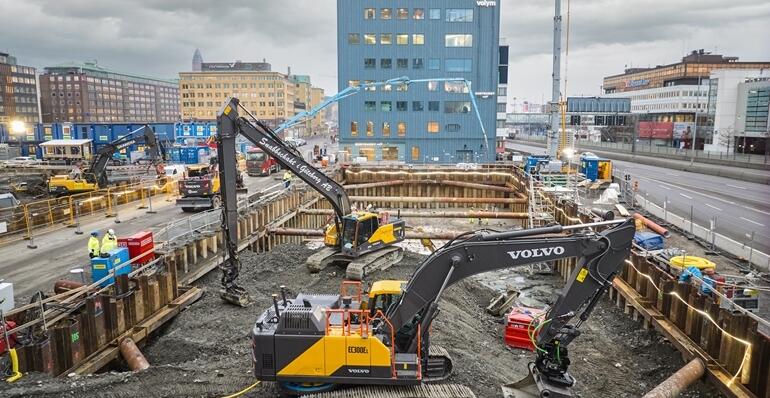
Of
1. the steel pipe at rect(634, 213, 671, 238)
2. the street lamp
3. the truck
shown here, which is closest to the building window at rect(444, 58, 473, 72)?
the truck

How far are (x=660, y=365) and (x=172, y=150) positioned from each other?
57016mm

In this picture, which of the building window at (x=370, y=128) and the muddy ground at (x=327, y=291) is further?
the building window at (x=370, y=128)

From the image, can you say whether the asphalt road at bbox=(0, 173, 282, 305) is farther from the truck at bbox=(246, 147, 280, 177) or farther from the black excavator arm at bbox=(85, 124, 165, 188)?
the truck at bbox=(246, 147, 280, 177)

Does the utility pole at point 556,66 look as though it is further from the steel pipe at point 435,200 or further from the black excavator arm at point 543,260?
the black excavator arm at point 543,260

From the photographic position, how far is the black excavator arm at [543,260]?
34.7 feet

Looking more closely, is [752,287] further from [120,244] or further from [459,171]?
[459,171]

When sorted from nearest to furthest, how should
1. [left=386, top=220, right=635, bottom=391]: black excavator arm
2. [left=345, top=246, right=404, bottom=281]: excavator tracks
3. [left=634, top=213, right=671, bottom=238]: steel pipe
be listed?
[left=386, top=220, right=635, bottom=391]: black excavator arm < [left=345, top=246, right=404, bottom=281]: excavator tracks < [left=634, top=213, right=671, bottom=238]: steel pipe

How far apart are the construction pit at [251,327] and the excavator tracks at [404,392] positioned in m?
1.17

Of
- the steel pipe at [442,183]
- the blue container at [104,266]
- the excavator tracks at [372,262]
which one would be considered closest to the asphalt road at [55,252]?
the blue container at [104,266]

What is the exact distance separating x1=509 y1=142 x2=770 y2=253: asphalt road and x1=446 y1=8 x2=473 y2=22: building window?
25069 millimetres

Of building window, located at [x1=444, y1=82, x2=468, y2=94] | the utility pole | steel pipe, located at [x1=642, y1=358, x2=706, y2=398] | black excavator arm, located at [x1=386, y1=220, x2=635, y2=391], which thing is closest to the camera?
black excavator arm, located at [x1=386, y1=220, x2=635, y2=391]

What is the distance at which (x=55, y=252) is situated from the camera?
21.7 meters

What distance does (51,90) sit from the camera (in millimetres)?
178750

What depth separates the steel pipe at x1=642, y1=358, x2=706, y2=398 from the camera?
454 inches
